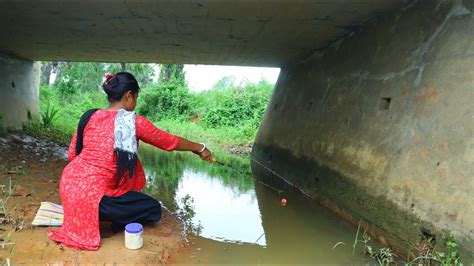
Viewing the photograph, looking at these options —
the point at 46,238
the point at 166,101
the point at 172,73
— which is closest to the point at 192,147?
the point at 46,238

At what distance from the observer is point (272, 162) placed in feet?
29.2

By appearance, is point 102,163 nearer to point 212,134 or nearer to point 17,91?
point 17,91

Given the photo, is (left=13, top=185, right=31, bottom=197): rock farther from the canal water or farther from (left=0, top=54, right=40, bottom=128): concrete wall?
(left=0, top=54, right=40, bottom=128): concrete wall

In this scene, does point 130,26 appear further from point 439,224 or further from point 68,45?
point 439,224

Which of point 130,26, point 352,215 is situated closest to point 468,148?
point 352,215

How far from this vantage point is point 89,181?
2973mm

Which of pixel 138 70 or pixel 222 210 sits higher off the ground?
pixel 138 70

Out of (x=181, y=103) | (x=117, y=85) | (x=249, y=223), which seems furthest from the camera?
(x=181, y=103)

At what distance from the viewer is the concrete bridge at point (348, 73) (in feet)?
11.3

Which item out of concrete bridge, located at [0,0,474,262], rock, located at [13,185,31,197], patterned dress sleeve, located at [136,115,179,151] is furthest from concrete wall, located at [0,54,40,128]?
patterned dress sleeve, located at [136,115,179,151]

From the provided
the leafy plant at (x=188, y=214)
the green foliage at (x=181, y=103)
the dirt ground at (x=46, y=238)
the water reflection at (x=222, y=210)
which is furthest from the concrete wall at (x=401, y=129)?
the green foliage at (x=181, y=103)

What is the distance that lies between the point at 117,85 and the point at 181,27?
10.6 feet

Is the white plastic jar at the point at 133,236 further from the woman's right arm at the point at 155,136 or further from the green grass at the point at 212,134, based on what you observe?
the green grass at the point at 212,134

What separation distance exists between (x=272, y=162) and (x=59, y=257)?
21.1ft
